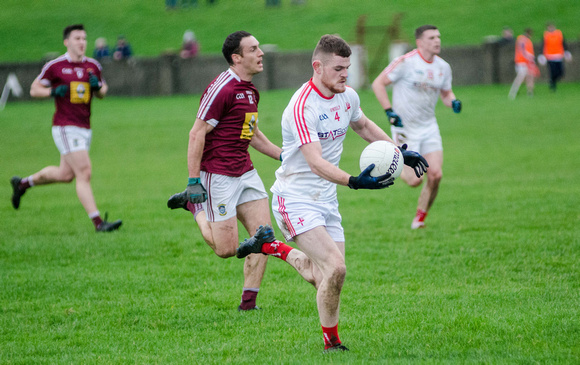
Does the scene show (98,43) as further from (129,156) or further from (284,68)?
(129,156)

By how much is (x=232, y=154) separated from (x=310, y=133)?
68.2 inches

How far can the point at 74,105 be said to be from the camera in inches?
412

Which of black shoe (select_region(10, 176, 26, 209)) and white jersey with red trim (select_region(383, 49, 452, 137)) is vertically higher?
white jersey with red trim (select_region(383, 49, 452, 137))

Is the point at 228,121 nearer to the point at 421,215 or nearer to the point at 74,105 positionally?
the point at 421,215

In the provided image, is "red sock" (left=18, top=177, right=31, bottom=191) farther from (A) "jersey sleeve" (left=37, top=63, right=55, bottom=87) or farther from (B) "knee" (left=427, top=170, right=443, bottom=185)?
(B) "knee" (left=427, top=170, right=443, bottom=185)

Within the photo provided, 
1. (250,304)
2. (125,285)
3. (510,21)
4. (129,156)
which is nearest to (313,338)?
(250,304)

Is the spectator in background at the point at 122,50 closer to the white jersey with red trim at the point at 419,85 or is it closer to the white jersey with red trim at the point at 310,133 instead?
the white jersey with red trim at the point at 419,85

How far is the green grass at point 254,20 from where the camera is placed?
42312 millimetres

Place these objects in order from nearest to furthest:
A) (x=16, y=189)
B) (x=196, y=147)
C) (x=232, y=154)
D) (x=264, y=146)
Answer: (x=196, y=147) → (x=232, y=154) → (x=264, y=146) → (x=16, y=189)

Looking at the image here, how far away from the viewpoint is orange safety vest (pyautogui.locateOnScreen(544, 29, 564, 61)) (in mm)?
28719

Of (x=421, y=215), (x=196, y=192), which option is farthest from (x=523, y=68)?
(x=196, y=192)

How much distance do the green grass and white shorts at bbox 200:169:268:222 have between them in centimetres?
3132

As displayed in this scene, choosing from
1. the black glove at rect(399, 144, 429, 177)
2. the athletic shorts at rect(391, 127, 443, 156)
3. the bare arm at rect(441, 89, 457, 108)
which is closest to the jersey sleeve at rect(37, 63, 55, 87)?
the athletic shorts at rect(391, 127, 443, 156)

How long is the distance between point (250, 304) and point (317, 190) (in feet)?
5.71
